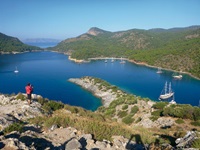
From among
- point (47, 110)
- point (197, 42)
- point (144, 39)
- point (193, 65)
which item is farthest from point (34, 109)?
point (144, 39)

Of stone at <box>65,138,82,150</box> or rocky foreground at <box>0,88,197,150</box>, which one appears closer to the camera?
rocky foreground at <box>0,88,197,150</box>

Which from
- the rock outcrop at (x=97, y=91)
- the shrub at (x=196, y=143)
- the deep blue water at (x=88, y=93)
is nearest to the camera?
the shrub at (x=196, y=143)

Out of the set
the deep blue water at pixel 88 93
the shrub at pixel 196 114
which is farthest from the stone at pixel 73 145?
the deep blue water at pixel 88 93

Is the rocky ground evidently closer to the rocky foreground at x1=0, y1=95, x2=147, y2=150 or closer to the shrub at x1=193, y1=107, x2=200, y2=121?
the rocky foreground at x1=0, y1=95, x2=147, y2=150

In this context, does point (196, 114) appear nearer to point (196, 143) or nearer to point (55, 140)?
point (196, 143)

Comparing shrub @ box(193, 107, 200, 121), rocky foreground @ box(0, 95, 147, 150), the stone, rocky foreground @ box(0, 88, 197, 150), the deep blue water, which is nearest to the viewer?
rocky foreground @ box(0, 95, 147, 150)

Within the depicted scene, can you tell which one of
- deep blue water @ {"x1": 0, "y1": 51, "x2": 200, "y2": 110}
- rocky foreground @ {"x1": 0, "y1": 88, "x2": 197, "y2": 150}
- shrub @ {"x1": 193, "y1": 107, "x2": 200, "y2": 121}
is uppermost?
rocky foreground @ {"x1": 0, "y1": 88, "x2": 197, "y2": 150}

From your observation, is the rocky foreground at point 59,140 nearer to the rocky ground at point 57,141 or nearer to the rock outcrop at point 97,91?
the rocky ground at point 57,141

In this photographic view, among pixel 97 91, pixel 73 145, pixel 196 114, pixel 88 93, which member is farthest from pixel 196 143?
pixel 88 93

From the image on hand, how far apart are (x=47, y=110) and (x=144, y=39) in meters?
187

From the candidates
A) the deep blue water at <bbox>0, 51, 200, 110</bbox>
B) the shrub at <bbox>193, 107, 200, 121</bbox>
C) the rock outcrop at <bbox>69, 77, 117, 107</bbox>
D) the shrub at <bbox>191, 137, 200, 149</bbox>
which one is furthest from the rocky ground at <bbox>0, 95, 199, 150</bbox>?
the deep blue water at <bbox>0, 51, 200, 110</bbox>

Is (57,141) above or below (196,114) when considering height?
above

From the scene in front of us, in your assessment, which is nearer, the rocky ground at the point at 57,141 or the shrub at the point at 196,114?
the rocky ground at the point at 57,141

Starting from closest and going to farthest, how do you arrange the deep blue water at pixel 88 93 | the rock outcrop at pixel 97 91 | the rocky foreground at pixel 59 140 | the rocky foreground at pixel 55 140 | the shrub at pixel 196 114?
1. the rocky foreground at pixel 55 140
2. the rocky foreground at pixel 59 140
3. the shrub at pixel 196 114
4. the rock outcrop at pixel 97 91
5. the deep blue water at pixel 88 93
